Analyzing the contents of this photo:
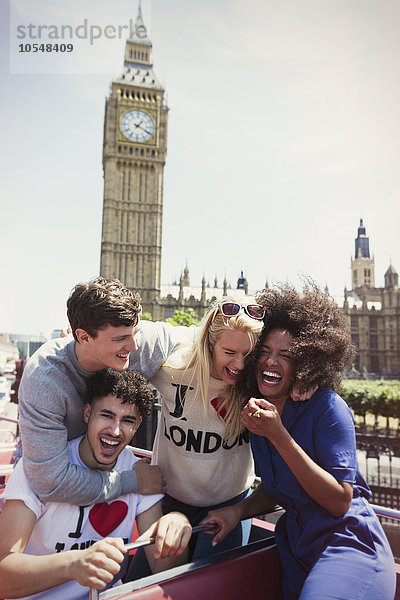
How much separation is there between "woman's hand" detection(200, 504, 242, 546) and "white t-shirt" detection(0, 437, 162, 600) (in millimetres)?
251

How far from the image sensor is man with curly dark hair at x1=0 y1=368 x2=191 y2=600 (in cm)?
140

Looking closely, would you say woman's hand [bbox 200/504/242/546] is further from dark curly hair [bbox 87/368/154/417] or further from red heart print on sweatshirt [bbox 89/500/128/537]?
dark curly hair [bbox 87/368/154/417]

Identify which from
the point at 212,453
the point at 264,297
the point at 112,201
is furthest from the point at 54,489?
the point at 112,201

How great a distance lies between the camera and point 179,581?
1.51 meters

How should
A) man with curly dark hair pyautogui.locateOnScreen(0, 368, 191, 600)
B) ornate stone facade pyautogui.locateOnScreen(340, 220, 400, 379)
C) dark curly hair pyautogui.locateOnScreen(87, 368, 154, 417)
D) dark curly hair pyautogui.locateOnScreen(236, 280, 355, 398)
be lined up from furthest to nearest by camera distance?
ornate stone facade pyautogui.locateOnScreen(340, 220, 400, 379) < dark curly hair pyautogui.locateOnScreen(87, 368, 154, 417) < dark curly hair pyautogui.locateOnScreen(236, 280, 355, 398) < man with curly dark hair pyautogui.locateOnScreen(0, 368, 191, 600)

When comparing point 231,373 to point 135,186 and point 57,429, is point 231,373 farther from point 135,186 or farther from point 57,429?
point 135,186

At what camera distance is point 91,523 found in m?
1.74

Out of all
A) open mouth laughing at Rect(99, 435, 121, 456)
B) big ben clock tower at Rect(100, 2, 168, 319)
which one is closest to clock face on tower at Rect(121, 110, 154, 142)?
big ben clock tower at Rect(100, 2, 168, 319)

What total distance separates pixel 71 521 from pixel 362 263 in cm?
7607

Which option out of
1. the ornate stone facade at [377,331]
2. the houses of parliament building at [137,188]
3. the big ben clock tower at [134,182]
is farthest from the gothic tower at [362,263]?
the big ben clock tower at [134,182]

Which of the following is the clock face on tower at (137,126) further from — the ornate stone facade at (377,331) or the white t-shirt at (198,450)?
the white t-shirt at (198,450)

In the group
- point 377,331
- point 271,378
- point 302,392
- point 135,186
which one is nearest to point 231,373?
point 271,378

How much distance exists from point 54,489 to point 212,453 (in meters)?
0.70

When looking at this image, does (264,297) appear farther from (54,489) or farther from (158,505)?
(54,489)
